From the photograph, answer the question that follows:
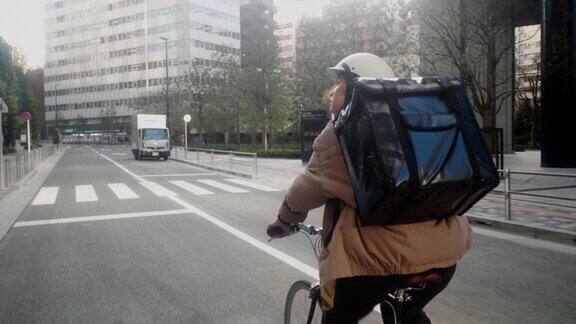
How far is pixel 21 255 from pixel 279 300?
13.0 ft

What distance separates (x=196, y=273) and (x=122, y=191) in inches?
381

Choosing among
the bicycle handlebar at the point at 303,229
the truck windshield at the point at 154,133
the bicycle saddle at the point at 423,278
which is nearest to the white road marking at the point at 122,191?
the bicycle handlebar at the point at 303,229

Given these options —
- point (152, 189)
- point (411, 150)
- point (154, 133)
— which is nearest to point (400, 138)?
point (411, 150)

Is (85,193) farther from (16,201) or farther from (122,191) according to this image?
(16,201)

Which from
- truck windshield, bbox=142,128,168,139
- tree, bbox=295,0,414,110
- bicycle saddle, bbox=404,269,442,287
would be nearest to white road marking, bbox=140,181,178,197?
bicycle saddle, bbox=404,269,442,287

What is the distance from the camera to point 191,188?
A: 14.8 meters

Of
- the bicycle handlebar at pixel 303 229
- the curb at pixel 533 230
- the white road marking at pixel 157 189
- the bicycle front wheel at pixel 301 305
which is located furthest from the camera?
the white road marking at pixel 157 189

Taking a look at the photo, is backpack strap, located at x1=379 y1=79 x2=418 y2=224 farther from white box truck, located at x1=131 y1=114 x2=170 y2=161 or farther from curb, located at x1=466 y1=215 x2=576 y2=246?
white box truck, located at x1=131 y1=114 x2=170 y2=161

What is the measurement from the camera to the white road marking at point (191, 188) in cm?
1368

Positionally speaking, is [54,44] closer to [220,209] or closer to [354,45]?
[354,45]

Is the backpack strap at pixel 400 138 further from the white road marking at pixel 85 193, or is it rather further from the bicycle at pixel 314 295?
the white road marking at pixel 85 193

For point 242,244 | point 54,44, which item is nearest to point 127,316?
point 242,244

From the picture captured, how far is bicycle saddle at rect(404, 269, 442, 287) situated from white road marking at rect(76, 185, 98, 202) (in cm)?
1164

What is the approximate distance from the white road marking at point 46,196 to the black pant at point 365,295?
1144 centimetres
